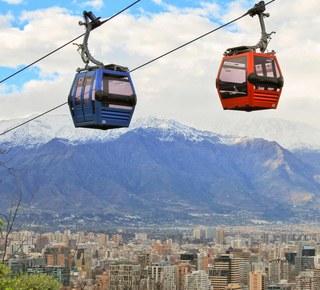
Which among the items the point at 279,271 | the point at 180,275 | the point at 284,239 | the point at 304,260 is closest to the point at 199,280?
the point at 180,275

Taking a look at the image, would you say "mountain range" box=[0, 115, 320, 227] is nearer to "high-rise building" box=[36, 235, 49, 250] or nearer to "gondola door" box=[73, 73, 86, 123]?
"high-rise building" box=[36, 235, 49, 250]

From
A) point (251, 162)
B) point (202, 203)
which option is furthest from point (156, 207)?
point (251, 162)

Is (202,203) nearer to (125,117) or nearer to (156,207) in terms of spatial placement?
(156,207)

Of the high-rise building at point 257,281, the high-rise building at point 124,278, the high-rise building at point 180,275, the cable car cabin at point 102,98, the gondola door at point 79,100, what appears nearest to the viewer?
the cable car cabin at point 102,98

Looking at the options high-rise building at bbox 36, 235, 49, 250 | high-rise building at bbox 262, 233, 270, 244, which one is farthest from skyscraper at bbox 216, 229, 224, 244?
high-rise building at bbox 36, 235, 49, 250

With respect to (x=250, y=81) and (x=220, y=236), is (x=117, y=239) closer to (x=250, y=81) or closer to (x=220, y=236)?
(x=220, y=236)

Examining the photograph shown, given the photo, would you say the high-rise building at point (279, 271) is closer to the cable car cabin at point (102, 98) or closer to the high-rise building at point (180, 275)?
the high-rise building at point (180, 275)

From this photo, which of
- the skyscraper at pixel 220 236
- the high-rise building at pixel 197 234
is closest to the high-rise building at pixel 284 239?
the skyscraper at pixel 220 236
